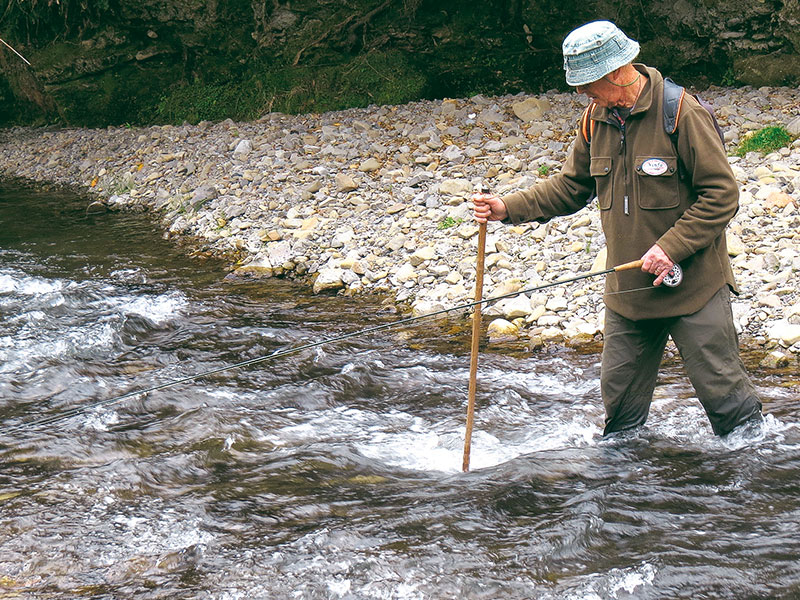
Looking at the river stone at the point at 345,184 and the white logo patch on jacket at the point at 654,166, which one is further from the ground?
the white logo patch on jacket at the point at 654,166

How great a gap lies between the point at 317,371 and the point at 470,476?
1.98 metres

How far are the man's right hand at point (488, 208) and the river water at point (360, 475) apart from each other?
4.43 feet

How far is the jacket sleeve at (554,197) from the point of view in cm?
394

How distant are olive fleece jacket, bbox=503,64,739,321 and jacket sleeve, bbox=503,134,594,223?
6cm

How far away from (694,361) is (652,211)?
27.2 inches

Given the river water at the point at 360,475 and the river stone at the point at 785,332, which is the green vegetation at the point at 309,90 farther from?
the river stone at the point at 785,332

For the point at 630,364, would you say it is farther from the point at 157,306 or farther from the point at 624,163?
the point at 157,306

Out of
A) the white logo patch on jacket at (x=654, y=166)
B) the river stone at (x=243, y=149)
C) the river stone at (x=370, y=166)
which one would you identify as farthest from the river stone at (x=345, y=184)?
the white logo patch on jacket at (x=654, y=166)

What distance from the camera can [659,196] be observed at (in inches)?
138

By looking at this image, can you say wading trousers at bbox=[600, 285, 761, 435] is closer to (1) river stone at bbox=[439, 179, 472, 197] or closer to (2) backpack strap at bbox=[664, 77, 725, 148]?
(2) backpack strap at bbox=[664, 77, 725, 148]

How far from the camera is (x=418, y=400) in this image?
5.41m

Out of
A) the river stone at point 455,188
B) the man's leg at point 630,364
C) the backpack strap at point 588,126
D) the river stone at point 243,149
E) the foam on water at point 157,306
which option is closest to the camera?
the backpack strap at point 588,126

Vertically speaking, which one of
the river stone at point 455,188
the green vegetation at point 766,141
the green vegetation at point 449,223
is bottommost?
the green vegetation at point 449,223

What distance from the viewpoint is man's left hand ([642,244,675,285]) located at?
11.1ft
